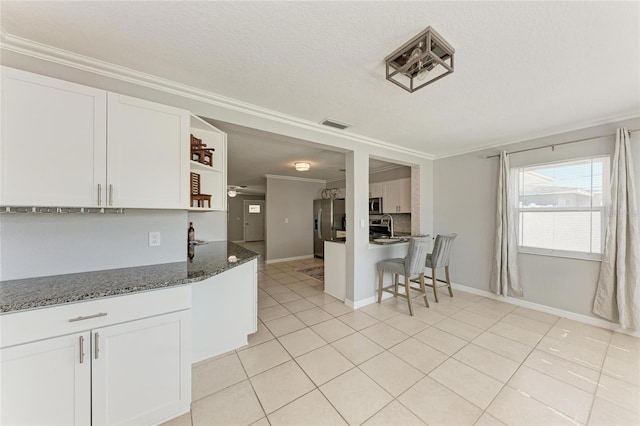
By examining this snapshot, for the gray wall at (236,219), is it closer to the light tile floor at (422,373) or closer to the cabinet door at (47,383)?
the light tile floor at (422,373)

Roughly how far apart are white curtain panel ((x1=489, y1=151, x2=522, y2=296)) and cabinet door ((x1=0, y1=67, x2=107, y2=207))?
4512mm

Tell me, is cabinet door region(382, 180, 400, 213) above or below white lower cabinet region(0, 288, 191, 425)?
above

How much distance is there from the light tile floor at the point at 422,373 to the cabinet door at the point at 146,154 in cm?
150

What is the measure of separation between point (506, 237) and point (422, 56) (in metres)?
3.09

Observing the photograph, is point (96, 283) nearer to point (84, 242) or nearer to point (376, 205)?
point (84, 242)

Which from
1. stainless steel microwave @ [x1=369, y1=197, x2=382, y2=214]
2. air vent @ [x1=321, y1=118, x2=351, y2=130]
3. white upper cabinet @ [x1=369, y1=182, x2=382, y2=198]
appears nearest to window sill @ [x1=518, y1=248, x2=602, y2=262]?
stainless steel microwave @ [x1=369, y1=197, x2=382, y2=214]

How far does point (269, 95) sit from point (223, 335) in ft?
7.57

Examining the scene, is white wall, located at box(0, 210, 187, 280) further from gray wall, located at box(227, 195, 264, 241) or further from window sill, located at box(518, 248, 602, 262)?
gray wall, located at box(227, 195, 264, 241)

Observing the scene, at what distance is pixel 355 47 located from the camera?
1.47m

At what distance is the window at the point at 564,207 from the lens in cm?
269

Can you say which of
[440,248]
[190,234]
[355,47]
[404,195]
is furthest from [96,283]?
[404,195]

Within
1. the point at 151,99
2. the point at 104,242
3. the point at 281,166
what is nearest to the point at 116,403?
the point at 104,242

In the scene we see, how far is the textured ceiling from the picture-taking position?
3.97ft

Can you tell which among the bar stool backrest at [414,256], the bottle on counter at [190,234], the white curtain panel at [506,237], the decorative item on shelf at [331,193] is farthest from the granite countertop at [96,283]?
the decorative item on shelf at [331,193]
